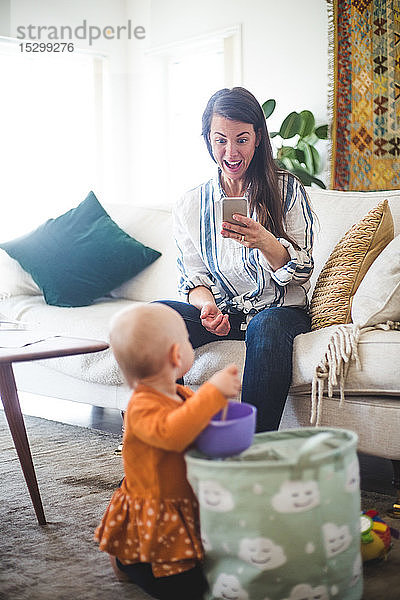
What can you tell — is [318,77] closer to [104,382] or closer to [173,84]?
[173,84]

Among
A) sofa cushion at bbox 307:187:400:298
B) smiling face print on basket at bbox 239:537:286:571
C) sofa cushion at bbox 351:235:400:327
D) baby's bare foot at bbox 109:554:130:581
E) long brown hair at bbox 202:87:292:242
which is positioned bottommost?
baby's bare foot at bbox 109:554:130:581

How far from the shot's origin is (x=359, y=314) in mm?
2131

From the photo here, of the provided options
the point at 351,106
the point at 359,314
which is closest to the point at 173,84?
the point at 351,106

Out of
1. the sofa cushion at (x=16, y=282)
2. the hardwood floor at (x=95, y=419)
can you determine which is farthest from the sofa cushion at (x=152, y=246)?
the hardwood floor at (x=95, y=419)

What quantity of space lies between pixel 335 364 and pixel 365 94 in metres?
1.96

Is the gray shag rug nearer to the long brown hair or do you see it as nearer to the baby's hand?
the baby's hand

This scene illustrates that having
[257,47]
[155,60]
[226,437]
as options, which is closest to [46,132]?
[155,60]

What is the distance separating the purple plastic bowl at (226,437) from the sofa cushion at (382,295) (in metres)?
0.83

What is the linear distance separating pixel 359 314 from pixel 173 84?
340 centimetres

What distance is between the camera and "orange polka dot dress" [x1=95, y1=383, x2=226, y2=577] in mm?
1430

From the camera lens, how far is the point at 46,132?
16.7 feet

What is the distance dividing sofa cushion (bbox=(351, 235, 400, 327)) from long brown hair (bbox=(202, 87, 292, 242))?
0.98ft

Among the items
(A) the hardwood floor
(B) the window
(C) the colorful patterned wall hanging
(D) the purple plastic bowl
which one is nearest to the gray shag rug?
(A) the hardwood floor

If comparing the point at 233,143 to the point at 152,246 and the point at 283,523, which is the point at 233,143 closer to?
the point at 152,246
